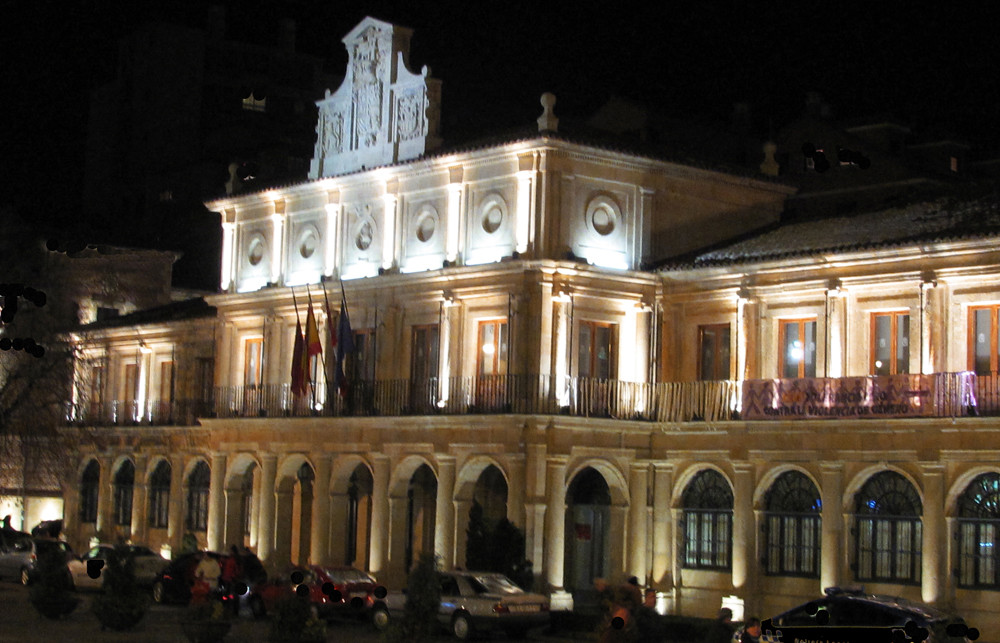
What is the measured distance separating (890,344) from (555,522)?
27.8 feet

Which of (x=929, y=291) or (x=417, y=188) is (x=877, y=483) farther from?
(x=417, y=188)

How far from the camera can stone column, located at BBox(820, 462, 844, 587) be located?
3541cm

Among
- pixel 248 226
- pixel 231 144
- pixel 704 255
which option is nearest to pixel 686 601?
pixel 704 255

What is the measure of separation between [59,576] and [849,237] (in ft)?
60.7

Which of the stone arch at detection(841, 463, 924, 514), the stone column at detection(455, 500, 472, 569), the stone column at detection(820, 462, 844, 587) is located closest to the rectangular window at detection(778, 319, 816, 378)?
the stone column at detection(820, 462, 844, 587)

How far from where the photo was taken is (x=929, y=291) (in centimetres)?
3456

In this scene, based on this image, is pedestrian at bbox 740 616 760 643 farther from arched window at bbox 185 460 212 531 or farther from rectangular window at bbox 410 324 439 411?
arched window at bbox 185 460 212 531

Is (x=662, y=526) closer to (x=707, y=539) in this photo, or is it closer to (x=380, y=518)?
(x=707, y=539)

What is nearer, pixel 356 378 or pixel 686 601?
pixel 686 601

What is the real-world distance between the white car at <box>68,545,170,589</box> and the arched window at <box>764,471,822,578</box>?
1535 centimetres

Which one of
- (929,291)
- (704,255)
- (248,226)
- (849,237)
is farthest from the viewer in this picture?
(248,226)

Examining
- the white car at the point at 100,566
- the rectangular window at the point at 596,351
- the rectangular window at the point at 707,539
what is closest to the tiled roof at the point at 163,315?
the white car at the point at 100,566

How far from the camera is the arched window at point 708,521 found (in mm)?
38406

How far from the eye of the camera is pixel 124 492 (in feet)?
183
